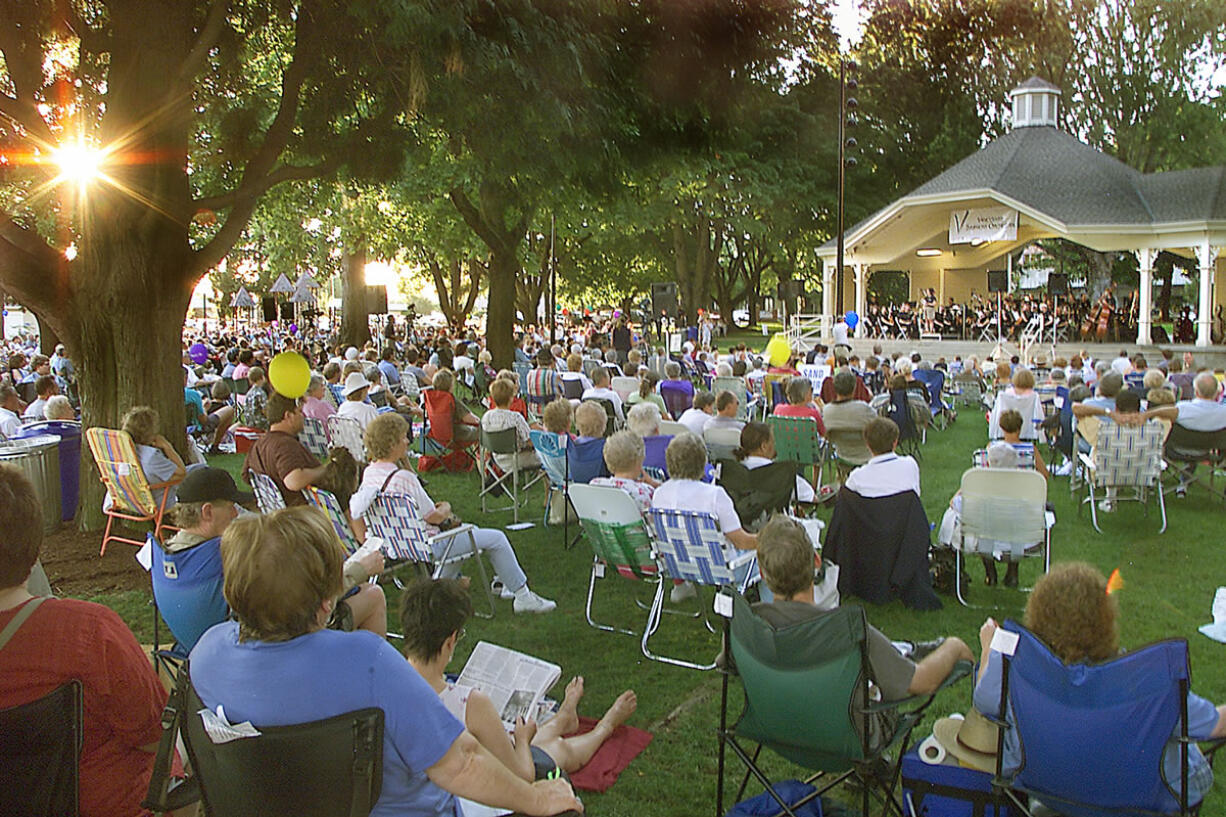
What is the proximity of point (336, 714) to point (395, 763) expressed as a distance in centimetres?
21

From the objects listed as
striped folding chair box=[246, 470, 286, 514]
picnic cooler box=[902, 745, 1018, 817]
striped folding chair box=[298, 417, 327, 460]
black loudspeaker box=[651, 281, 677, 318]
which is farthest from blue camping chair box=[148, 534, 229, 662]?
black loudspeaker box=[651, 281, 677, 318]

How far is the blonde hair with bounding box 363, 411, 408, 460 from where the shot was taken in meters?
5.67

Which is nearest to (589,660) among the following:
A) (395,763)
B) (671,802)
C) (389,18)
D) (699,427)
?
(671,802)

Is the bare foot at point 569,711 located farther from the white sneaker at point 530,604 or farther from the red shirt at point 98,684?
the white sneaker at point 530,604

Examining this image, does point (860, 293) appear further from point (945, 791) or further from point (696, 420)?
point (945, 791)

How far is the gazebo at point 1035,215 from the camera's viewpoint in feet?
82.7

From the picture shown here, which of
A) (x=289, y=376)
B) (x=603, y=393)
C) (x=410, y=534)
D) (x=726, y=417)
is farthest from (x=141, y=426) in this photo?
(x=603, y=393)

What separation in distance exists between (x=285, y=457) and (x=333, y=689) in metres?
4.47

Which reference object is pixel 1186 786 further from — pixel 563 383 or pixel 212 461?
pixel 212 461

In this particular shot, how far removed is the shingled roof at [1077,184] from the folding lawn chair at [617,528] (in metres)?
24.1

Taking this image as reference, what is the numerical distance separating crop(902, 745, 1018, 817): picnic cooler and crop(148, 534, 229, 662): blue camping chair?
2.62m

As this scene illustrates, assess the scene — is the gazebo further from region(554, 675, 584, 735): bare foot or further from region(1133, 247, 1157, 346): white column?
region(554, 675, 584, 735): bare foot

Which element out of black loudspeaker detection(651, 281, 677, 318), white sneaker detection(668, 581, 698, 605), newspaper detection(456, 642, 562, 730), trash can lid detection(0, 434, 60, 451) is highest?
black loudspeaker detection(651, 281, 677, 318)

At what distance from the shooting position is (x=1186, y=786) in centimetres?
272
